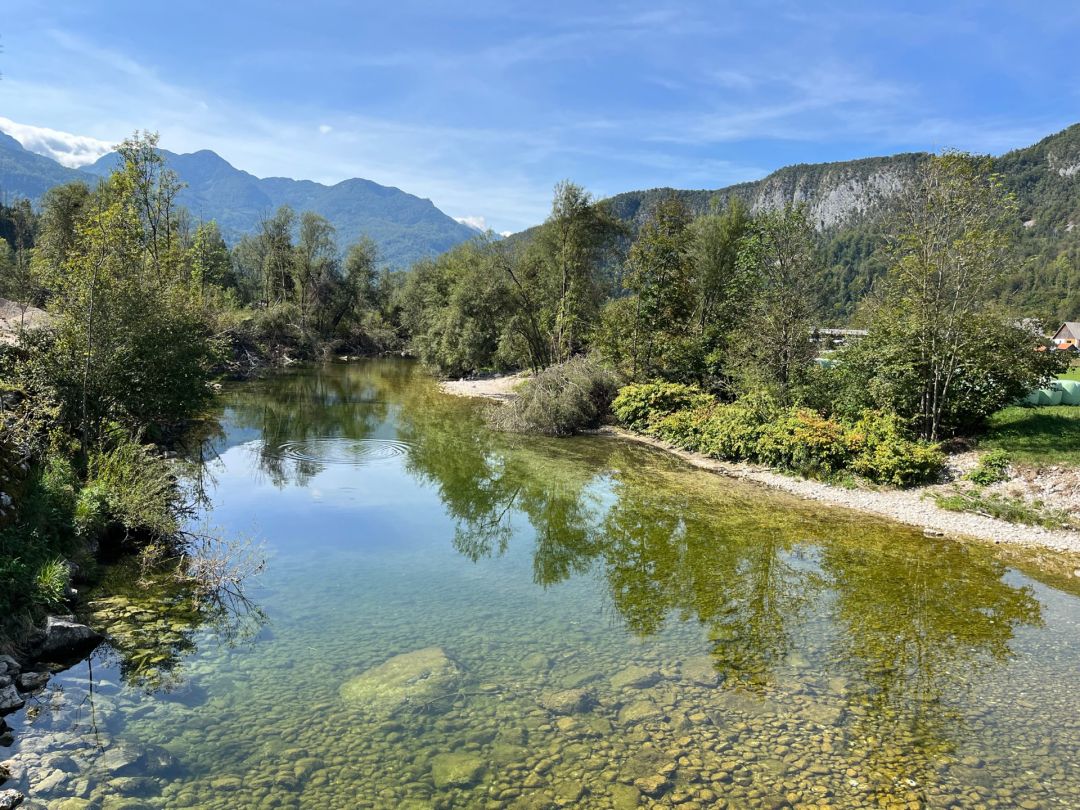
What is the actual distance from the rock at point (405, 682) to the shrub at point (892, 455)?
49.8 feet

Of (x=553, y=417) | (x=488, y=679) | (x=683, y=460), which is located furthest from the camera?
(x=553, y=417)

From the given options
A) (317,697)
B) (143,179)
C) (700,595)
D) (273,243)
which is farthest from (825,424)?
(273,243)

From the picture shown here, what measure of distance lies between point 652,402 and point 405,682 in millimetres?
21779

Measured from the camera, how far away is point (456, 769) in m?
6.65

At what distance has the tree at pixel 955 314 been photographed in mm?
19172

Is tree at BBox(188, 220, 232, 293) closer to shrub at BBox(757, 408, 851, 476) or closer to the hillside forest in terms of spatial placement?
the hillside forest

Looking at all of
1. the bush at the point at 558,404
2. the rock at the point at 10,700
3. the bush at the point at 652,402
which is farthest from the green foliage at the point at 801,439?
the rock at the point at 10,700

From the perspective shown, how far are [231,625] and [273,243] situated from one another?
64212mm

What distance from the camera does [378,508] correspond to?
16.8m

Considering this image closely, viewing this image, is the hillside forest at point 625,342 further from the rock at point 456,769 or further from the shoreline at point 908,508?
the rock at point 456,769

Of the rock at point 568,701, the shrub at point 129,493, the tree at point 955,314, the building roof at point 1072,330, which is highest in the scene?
the building roof at point 1072,330

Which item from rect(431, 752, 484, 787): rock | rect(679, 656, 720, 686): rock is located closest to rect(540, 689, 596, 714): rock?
rect(431, 752, 484, 787): rock

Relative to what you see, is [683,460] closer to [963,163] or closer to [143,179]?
[963,163]

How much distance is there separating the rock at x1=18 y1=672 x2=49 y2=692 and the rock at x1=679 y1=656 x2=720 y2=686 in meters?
8.32
